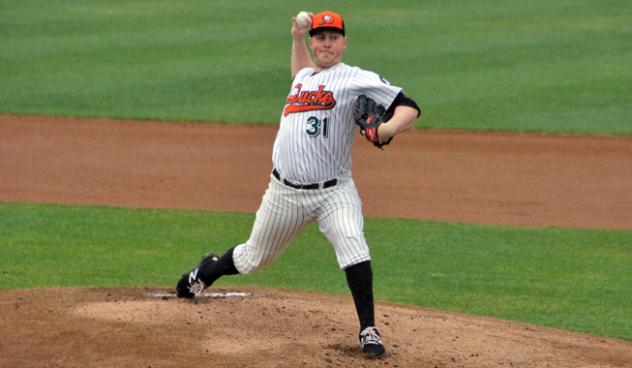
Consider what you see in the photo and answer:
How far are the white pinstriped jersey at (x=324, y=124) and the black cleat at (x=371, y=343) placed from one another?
89 centimetres

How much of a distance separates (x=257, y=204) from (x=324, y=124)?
18.4ft

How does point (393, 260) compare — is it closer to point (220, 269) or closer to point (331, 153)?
point (220, 269)

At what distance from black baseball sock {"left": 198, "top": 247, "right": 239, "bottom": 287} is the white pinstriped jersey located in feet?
2.60

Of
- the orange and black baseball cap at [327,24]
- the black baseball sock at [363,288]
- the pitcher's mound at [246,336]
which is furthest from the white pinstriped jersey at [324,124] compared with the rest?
the pitcher's mound at [246,336]

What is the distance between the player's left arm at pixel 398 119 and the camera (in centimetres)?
670

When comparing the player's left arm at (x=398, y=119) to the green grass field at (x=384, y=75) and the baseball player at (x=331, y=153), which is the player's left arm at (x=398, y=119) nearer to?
the baseball player at (x=331, y=153)

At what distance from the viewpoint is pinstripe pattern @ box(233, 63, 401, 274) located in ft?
23.1

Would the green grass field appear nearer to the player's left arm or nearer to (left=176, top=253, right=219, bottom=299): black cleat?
(left=176, top=253, right=219, bottom=299): black cleat

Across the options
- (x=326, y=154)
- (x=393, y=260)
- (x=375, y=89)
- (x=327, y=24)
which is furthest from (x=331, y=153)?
(x=393, y=260)

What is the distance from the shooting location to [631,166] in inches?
575

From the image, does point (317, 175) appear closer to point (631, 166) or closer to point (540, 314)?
point (540, 314)

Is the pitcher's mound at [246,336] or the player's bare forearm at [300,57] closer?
the pitcher's mound at [246,336]

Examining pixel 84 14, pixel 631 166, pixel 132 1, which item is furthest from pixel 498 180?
pixel 132 1

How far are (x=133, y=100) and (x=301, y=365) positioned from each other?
12156mm
